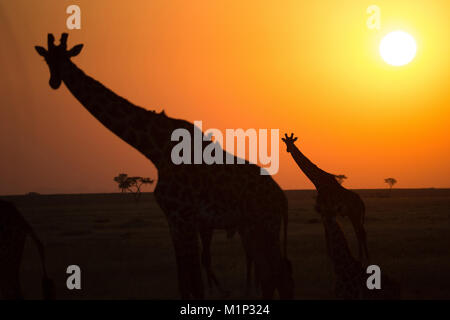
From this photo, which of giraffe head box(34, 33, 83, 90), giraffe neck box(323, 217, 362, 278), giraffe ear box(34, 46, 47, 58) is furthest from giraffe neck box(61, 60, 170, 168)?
giraffe neck box(323, 217, 362, 278)

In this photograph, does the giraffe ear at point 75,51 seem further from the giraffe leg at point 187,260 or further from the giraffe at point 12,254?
the giraffe leg at point 187,260

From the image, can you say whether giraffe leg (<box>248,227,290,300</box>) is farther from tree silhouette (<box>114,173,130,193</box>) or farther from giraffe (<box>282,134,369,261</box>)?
tree silhouette (<box>114,173,130,193</box>)

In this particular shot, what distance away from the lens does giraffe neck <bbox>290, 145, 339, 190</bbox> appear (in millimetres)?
12530

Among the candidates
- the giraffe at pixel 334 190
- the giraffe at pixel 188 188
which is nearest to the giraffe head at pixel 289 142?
the giraffe at pixel 334 190

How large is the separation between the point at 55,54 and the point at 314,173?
655 cm

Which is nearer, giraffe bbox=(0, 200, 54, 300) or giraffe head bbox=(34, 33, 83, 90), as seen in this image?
giraffe bbox=(0, 200, 54, 300)

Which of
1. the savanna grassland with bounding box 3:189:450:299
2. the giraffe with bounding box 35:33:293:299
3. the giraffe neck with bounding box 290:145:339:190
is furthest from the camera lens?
the giraffe neck with bounding box 290:145:339:190

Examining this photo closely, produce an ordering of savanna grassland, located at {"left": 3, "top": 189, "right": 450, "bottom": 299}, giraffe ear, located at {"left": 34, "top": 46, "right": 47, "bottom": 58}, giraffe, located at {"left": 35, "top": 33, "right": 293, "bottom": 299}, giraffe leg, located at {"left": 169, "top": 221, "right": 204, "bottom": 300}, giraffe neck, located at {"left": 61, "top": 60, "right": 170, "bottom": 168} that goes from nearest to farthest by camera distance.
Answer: giraffe leg, located at {"left": 169, "top": 221, "right": 204, "bottom": 300} < giraffe, located at {"left": 35, "top": 33, "right": 293, "bottom": 299} < giraffe ear, located at {"left": 34, "top": 46, "right": 47, "bottom": 58} < giraffe neck, located at {"left": 61, "top": 60, "right": 170, "bottom": 168} < savanna grassland, located at {"left": 3, "top": 189, "right": 450, "bottom": 299}

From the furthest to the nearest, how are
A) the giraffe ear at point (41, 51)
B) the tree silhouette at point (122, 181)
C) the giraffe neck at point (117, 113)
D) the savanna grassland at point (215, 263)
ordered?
the tree silhouette at point (122, 181) → the savanna grassland at point (215, 263) → the giraffe neck at point (117, 113) → the giraffe ear at point (41, 51)

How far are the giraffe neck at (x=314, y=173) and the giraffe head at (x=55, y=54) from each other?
19.4 feet

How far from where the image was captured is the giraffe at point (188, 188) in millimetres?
8320

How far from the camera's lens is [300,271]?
13.9 m

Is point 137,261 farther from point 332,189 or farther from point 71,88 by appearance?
point 71,88
